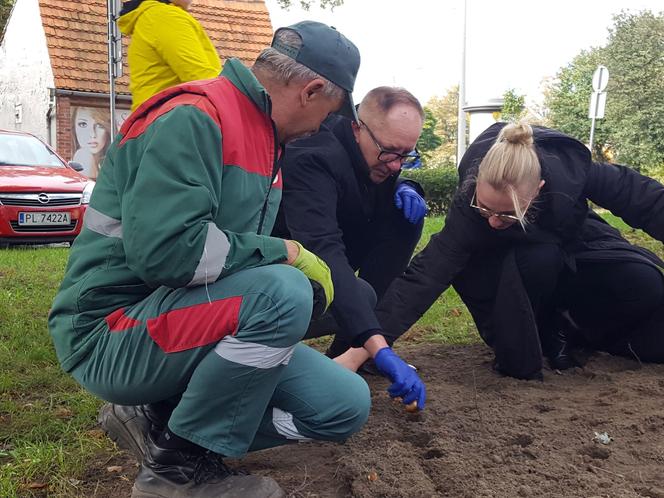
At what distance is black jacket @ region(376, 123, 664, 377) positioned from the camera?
311cm

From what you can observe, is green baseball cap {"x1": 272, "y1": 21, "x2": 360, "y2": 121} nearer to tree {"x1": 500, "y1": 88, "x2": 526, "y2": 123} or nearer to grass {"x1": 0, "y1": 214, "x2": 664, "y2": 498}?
grass {"x1": 0, "y1": 214, "x2": 664, "y2": 498}

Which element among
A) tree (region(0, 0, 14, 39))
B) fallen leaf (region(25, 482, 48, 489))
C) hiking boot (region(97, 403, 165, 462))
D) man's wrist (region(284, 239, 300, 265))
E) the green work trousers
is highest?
tree (region(0, 0, 14, 39))

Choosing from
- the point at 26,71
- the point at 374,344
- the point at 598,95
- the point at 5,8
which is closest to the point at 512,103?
the point at 5,8

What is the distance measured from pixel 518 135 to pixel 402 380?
1164 mm

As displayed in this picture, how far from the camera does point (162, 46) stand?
3.48 m

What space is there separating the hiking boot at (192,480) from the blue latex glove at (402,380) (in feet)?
1.81

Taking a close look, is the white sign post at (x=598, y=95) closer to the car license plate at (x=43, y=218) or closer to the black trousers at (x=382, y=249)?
the car license plate at (x=43, y=218)

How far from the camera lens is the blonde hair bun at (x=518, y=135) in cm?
300

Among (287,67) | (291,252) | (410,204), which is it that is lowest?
(410,204)

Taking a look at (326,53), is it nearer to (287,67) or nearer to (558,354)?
(287,67)

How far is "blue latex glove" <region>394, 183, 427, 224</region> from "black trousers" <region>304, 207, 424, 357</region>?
65 millimetres

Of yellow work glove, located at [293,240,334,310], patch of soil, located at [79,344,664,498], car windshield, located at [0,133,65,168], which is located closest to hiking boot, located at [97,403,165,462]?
patch of soil, located at [79,344,664,498]

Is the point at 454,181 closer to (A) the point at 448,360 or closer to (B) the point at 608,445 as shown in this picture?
(A) the point at 448,360

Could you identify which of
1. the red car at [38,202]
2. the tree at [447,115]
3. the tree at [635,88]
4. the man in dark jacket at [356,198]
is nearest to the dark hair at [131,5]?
the man in dark jacket at [356,198]
